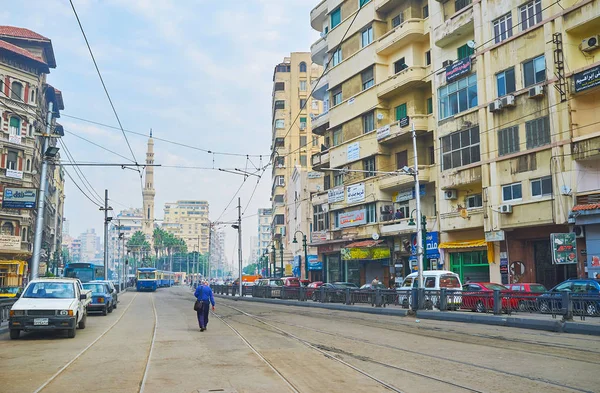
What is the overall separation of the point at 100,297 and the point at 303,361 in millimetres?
17025

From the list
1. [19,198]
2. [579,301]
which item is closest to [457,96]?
[579,301]

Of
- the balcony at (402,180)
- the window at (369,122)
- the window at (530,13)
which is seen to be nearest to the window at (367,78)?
the window at (369,122)

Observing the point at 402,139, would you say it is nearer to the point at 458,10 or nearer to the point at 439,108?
the point at 439,108

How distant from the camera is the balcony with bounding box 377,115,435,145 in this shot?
3731 cm

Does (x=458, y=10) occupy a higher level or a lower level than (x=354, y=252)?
higher

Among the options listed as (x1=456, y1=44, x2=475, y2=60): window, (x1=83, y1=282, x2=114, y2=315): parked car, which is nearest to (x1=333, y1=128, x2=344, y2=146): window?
(x1=456, y1=44, x2=475, y2=60): window

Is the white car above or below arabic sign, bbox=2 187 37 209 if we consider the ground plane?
below

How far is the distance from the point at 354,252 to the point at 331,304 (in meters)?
11.4

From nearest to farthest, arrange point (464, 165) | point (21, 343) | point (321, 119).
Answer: point (21, 343)
point (464, 165)
point (321, 119)

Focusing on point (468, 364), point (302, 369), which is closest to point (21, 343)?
point (302, 369)

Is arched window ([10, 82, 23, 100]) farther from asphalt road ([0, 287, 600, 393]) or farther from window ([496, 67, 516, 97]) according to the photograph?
window ([496, 67, 516, 97])

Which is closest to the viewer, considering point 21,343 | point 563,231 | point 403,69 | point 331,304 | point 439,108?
point 21,343

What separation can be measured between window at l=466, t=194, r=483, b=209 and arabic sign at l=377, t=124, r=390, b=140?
797 centimetres

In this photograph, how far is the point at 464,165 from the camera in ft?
108
